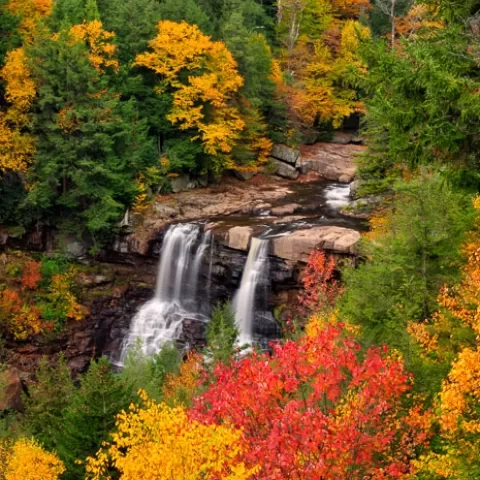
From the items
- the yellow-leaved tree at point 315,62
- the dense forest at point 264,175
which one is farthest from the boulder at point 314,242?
the yellow-leaved tree at point 315,62

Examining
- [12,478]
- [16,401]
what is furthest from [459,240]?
[16,401]

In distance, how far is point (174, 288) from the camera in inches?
1251

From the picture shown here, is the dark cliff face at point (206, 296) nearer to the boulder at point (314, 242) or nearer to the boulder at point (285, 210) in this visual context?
the boulder at point (314, 242)

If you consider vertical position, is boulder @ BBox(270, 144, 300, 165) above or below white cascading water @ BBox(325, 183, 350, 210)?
above

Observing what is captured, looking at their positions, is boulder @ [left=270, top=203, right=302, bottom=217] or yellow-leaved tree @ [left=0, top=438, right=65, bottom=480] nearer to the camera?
yellow-leaved tree @ [left=0, top=438, right=65, bottom=480]

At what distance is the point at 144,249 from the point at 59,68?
35.8ft

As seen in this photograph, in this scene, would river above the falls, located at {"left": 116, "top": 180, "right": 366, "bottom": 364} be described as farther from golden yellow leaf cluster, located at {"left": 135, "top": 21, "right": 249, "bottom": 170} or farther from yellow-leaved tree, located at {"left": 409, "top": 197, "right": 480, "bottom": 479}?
yellow-leaved tree, located at {"left": 409, "top": 197, "right": 480, "bottom": 479}

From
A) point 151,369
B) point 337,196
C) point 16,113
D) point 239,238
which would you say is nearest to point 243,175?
point 337,196

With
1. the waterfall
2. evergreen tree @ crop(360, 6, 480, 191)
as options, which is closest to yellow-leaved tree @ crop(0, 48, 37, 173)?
the waterfall

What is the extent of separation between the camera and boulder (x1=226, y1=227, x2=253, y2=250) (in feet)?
98.4

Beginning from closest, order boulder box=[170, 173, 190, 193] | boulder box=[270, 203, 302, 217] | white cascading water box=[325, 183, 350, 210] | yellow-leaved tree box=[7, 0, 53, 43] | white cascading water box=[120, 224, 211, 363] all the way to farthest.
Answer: white cascading water box=[120, 224, 211, 363]
yellow-leaved tree box=[7, 0, 53, 43]
boulder box=[270, 203, 302, 217]
white cascading water box=[325, 183, 350, 210]
boulder box=[170, 173, 190, 193]

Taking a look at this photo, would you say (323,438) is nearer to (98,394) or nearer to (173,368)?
(98,394)

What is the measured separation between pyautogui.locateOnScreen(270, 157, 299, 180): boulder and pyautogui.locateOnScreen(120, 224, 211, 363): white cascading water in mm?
13384

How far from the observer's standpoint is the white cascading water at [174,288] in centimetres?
3059
